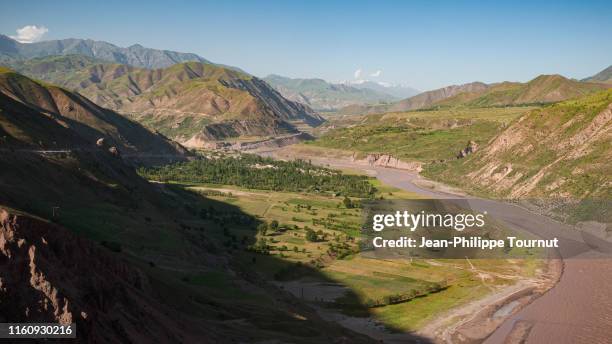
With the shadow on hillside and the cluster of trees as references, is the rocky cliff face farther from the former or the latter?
the cluster of trees

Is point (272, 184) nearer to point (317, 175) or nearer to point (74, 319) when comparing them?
point (317, 175)

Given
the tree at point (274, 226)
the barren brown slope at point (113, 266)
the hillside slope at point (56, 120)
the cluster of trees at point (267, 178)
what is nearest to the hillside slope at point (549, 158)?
the cluster of trees at point (267, 178)

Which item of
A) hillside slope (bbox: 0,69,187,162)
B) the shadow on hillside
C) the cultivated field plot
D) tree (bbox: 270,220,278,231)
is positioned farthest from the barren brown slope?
tree (bbox: 270,220,278,231)

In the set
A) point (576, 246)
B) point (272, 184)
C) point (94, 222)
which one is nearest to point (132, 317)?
point (94, 222)

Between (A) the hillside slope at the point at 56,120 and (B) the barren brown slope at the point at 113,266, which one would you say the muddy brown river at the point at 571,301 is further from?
(A) the hillside slope at the point at 56,120

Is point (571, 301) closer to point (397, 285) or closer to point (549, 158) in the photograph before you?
point (397, 285)
